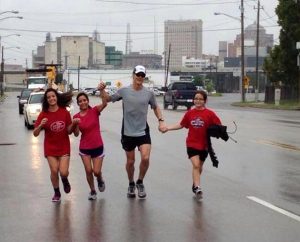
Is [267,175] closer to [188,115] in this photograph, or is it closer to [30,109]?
[188,115]

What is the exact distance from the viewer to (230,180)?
11289mm

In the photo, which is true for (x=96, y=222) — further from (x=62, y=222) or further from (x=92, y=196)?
(x=92, y=196)

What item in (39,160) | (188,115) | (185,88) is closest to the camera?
(188,115)

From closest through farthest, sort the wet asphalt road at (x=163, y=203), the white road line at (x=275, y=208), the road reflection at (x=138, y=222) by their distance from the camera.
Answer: the road reflection at (x=138, y=222)
the wet asphalt road at (x=163, y=203)
the white road line at (x=275, y=208)

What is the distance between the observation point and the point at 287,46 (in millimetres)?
48719

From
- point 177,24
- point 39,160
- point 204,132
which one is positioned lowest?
point 39,160

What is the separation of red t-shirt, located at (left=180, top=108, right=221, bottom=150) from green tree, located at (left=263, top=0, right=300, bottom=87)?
130 feet

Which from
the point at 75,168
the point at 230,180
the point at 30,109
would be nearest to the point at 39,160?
the point at 75,168

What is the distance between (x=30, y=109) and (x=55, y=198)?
52.5 ft

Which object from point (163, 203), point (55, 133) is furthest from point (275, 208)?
point (55, 133)

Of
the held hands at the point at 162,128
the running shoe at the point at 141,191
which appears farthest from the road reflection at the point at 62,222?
the held hands at the point at 162,128

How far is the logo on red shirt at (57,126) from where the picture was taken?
913 centimetres

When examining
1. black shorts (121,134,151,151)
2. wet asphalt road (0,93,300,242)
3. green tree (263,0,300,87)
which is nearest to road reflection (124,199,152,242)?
wet asphalt road (0,93,300,242)

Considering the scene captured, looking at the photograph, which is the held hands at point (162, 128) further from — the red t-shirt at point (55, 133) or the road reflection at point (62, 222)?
the road reflection at point (62, 222)
